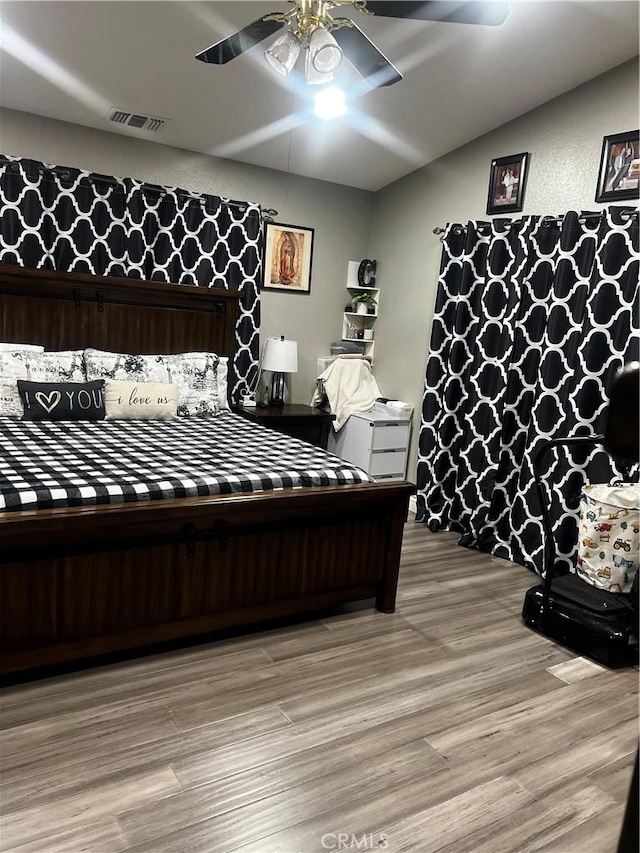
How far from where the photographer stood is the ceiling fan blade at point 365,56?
2215mm

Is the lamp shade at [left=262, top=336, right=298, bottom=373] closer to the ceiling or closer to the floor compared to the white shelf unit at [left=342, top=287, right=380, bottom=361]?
closer to the floor

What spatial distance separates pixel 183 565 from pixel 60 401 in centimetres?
152

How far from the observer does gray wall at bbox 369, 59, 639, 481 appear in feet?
11.6

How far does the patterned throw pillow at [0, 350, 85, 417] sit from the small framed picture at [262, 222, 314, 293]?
5.56 feet

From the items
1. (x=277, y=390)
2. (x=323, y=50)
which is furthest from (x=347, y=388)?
(x=323, y=50)

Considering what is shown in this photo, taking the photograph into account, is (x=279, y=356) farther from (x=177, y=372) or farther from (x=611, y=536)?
(x=611, y=536)

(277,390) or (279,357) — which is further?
(277,390)

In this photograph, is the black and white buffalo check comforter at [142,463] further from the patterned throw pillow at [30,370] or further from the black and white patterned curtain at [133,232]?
the black and white patterned curtain at [133,232]

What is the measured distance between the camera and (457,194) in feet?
14.7

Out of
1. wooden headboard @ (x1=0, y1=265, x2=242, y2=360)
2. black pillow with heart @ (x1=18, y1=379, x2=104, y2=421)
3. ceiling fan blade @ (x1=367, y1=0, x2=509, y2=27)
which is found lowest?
black pillow with heart @ (x1=18, y1=379, x2=104, y2=421)

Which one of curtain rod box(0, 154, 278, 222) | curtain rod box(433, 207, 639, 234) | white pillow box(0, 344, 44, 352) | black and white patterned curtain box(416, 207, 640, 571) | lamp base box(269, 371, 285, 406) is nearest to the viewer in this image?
curtain rod box(433, 207, 639, 234)

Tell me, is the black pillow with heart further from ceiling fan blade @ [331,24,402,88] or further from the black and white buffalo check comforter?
ceiling fan blade @ [331,24,402,88]

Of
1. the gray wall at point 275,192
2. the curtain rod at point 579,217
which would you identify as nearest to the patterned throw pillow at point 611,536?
the curtain rod at point 579,217

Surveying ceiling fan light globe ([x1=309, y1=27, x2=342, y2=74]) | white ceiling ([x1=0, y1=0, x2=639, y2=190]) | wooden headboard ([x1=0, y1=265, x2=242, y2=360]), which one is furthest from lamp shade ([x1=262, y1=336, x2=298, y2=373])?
ceiling fan light globe ([x1=309, y1=27, x2=342, y2=74])
